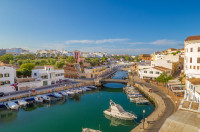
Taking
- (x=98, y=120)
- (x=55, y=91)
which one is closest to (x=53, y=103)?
(x=55, y=91)

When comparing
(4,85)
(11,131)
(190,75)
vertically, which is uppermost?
(190,75)

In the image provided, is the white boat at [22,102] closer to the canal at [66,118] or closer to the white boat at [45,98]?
the canal at [66,118]

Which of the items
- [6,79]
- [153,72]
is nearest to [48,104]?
[6,79]

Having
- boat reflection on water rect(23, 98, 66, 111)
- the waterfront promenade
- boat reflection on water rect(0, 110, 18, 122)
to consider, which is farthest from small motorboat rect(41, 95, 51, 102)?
the waterfront promenade

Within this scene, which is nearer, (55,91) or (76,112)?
(76,112)

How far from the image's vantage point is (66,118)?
857 inches

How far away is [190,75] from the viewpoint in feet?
92.4

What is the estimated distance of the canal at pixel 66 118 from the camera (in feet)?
61.3

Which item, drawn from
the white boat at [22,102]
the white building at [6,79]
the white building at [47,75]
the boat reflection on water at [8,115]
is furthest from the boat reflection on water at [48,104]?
the white building at [47,75]

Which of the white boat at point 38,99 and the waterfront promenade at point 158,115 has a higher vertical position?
the waterfront promenade at point 158,115

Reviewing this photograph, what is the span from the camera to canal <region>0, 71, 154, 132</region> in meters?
18.7

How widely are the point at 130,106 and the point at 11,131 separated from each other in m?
20.3

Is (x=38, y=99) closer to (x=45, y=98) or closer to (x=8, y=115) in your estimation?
(x=45, y=98)

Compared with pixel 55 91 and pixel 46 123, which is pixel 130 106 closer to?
pixel 46 123
